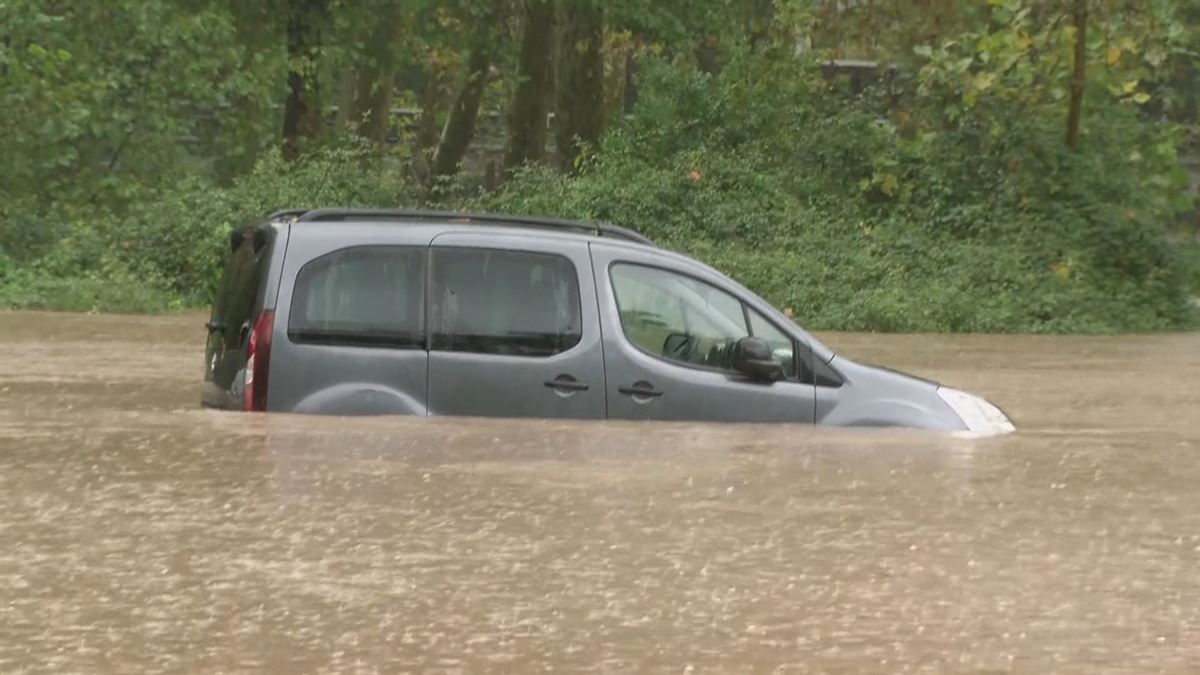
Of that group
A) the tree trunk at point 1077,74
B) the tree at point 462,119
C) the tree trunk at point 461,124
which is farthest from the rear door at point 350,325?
the tree trunk at point 461,124

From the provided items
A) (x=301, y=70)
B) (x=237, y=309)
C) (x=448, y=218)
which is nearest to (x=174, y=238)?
(x=301, y=70)

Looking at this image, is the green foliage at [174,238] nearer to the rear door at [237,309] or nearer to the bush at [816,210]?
the bush at [816,210]

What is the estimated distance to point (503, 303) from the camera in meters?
10.3

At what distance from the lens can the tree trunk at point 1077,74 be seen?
928 inches

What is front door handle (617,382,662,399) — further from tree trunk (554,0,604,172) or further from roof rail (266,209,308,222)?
tree trunk (554,0,604,172)

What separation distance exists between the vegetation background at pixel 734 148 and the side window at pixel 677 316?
11013 mm

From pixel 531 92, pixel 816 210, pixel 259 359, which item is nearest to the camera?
pixel 259 359

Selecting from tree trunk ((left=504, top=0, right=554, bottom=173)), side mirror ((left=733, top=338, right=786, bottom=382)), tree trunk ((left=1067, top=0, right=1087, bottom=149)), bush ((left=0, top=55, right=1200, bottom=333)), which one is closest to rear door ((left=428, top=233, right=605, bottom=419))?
side mirror ((left=733, top=338, right=786, bottom=382))

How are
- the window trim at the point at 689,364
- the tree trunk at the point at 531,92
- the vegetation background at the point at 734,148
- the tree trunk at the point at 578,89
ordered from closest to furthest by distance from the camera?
the window trim at the point at 689,364 < the vegetation background at the point at 734,148 < the tree trunk at the point at 578,89 < the tree trunk at the point at 531,92

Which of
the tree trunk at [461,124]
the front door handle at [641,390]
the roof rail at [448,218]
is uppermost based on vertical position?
the tree trunk at [461,124]

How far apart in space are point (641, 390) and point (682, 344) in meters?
0.34

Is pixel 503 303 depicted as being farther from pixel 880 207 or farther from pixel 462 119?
pixel 462 119

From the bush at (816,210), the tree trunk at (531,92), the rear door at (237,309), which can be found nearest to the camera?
the rear door at (237,309)

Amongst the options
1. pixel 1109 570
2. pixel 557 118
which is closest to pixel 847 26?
pixel 557 118
